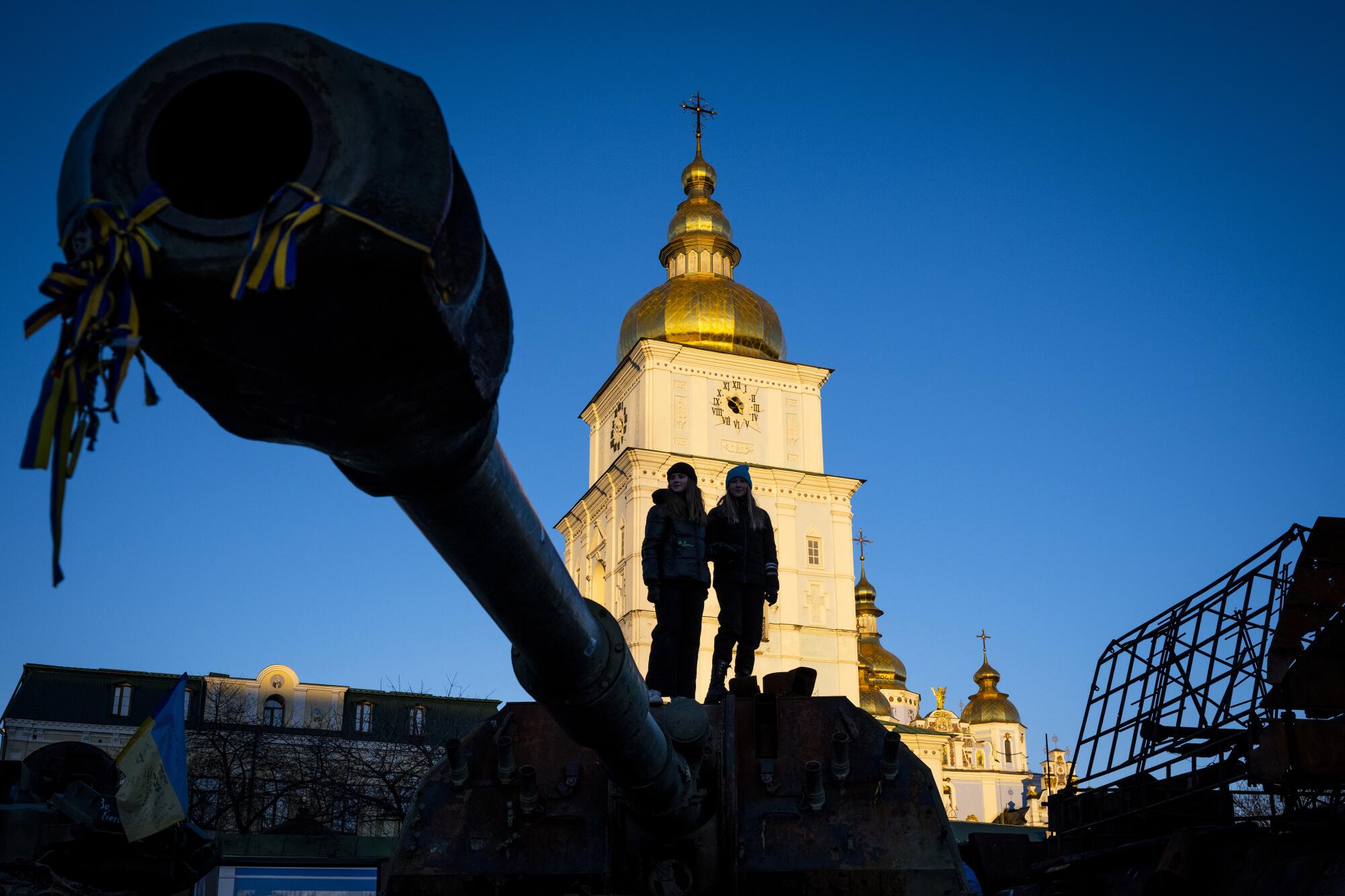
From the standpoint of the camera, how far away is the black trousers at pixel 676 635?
24.6ft

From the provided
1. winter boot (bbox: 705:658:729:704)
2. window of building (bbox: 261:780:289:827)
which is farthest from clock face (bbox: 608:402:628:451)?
winter boot (bbox: 705:658:729:704)

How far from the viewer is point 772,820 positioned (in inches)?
252

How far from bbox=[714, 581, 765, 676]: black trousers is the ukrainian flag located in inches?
157

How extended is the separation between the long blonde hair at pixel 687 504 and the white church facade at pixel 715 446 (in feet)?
136

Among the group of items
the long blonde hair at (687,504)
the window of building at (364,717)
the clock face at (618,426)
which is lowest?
the long blonde hair at (687,504)

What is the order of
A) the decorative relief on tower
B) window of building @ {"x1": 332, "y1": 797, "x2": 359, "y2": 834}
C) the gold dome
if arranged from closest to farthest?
window of building @ {"x1": 332, "y1": 797, "x2": 359, "y2": 834}
the decorative relief on tower
the gold dome

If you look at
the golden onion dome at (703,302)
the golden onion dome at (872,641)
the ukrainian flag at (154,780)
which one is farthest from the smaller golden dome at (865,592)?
the ukrainian flag at (154,780)

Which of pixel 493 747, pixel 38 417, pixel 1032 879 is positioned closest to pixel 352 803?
pixel 1032 879

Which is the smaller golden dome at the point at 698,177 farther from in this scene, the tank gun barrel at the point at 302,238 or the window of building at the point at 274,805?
the tank gun barrel at the point at 302,238

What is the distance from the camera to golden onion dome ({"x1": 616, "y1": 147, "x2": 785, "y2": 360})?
2224 inches

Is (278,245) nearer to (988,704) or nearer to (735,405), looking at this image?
(735,405)

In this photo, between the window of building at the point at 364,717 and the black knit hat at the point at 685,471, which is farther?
the window of building at the point at 364,717

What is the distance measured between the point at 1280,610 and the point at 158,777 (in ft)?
24.7

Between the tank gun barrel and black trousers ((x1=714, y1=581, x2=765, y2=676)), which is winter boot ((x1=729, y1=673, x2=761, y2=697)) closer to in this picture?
black trousers ((x1=714, y1=581, x2=765, y2=676))
